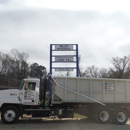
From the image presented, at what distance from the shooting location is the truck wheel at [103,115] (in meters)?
13.1

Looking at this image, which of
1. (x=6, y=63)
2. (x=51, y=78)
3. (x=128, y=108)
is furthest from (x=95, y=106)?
(x=6, y=63)

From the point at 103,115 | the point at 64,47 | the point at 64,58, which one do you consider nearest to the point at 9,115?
the point at 103,115

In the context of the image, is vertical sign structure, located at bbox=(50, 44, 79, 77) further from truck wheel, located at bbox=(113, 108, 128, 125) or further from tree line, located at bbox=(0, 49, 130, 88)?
tree line, located at bbox=(0, 49, 130, 88)

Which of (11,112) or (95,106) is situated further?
(95,106)

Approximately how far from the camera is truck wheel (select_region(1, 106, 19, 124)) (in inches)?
474

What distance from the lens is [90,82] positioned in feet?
43.4

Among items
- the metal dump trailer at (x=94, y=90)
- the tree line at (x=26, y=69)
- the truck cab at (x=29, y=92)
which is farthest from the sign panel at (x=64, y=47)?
the tree line at (x=26, y=69)

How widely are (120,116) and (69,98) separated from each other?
141 inches

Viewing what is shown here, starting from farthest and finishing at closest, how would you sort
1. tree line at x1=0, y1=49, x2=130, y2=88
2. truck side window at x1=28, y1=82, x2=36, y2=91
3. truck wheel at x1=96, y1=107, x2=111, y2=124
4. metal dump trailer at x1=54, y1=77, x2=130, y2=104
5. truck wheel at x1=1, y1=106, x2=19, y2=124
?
tree line at x1=0, y1=49, x2=130, y2=88, truck wheel at x1=96, y1=107, x2=111, y2=124, metal dump trailer at x1=54, y1=77, x2=130, y2=104, truck side window at x1=28, y1=82, x2=36, y2=91, truck wheel at x1=1, y1=106, x2=19, y2=124

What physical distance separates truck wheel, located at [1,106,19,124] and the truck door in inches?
31.2

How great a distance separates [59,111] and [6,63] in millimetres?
70778

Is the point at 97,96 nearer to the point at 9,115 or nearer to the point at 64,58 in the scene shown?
the point at 9,115

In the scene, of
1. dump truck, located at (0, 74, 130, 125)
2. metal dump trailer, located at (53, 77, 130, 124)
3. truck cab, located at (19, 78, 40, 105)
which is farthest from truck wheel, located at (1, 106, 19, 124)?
metal dump trailer, located at (53, 77, 130, 124)

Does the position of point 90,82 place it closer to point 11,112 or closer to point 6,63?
point 11,112
